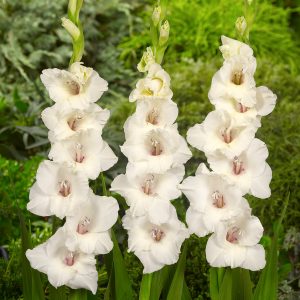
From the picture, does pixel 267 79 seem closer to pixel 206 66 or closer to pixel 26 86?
pixel 206 66

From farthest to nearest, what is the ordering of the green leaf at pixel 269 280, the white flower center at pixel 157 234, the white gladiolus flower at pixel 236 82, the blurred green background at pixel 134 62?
the blurred green background at pixel 134 62
the green leaf at pixel 269 280
the white flower center at pixel 157 234
the white gladiolus flower at pixel 236 82

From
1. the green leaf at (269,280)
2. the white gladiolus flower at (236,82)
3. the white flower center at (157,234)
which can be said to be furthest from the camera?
the green leaf at (269,280)

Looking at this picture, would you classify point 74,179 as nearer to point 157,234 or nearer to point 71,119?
point 71,119

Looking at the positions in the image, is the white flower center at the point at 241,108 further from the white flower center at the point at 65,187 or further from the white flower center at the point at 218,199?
the white flower center at the point at 65,187

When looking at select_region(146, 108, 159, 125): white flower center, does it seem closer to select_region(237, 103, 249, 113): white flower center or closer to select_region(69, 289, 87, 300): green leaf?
select_region(237, 103, 249, 113): white flower center

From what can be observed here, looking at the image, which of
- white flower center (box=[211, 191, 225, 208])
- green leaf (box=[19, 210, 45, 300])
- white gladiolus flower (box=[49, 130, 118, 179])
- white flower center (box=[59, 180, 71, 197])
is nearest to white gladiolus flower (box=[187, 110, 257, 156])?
white flower center (box=[211, 191, 225, 208])

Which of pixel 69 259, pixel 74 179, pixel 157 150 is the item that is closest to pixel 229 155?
pixel 157 150

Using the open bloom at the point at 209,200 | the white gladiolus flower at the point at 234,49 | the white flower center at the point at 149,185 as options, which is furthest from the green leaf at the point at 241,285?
the white gladiolus flower at the point at 234,49
